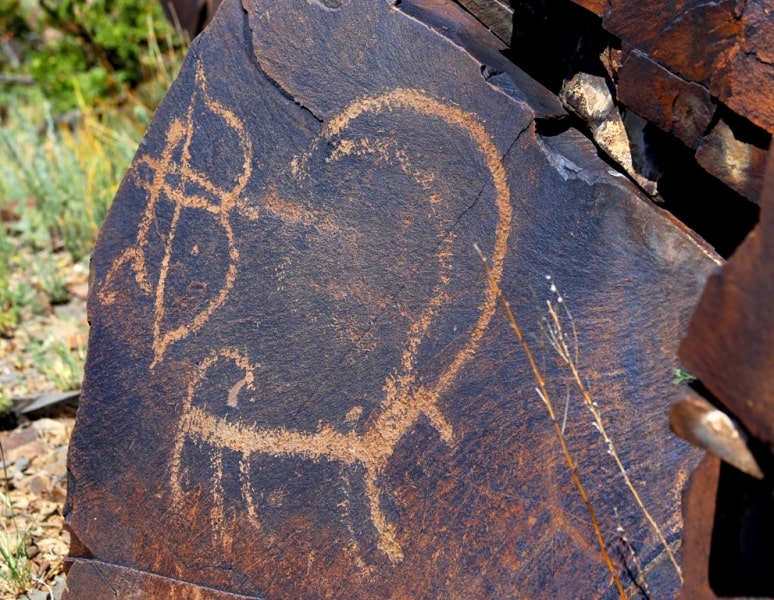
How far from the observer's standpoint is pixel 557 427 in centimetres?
174

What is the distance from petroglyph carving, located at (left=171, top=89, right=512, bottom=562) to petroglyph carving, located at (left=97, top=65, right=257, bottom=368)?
0.32 feet

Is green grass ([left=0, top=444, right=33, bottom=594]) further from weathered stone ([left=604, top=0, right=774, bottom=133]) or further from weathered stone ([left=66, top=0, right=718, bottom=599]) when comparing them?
weathered stone ([left=604, top=0, right=774, bottom=133])

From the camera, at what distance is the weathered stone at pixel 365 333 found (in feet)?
5.83

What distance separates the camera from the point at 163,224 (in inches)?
85.8

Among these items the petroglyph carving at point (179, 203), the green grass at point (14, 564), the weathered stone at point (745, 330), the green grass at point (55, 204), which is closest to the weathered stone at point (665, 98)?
the weathered stone at point (745, 330)

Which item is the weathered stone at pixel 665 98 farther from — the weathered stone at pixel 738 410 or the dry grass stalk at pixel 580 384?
the weathered stone at pixel 738 410

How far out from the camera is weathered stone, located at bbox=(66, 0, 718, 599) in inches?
69.9

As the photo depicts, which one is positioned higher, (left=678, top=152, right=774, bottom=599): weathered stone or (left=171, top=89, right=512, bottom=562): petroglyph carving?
(left=678, top=152, right=774, bottom=599): weathered stone

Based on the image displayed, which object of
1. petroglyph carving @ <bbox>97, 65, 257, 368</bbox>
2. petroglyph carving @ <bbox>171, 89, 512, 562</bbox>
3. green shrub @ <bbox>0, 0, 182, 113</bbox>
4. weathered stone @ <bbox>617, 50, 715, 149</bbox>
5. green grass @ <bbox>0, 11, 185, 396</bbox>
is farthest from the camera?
green shrub @ <bbox>0, 0, 182, 113</bbox>

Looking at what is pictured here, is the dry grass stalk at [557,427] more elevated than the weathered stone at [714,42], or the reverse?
the weathered stone at [714,42]

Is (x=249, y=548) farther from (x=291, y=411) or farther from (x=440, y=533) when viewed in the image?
(x=440, y=533)

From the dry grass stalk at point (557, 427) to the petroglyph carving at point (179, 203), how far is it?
Answer: 0.58 m

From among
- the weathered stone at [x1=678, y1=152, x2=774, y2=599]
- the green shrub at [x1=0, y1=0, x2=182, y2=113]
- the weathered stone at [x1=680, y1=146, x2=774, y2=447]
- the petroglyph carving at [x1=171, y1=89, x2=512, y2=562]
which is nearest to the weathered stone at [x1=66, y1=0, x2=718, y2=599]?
the petroglyph carving at [x1=171, y1=89, x2=512, y2=562]

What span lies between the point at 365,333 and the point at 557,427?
455mm
